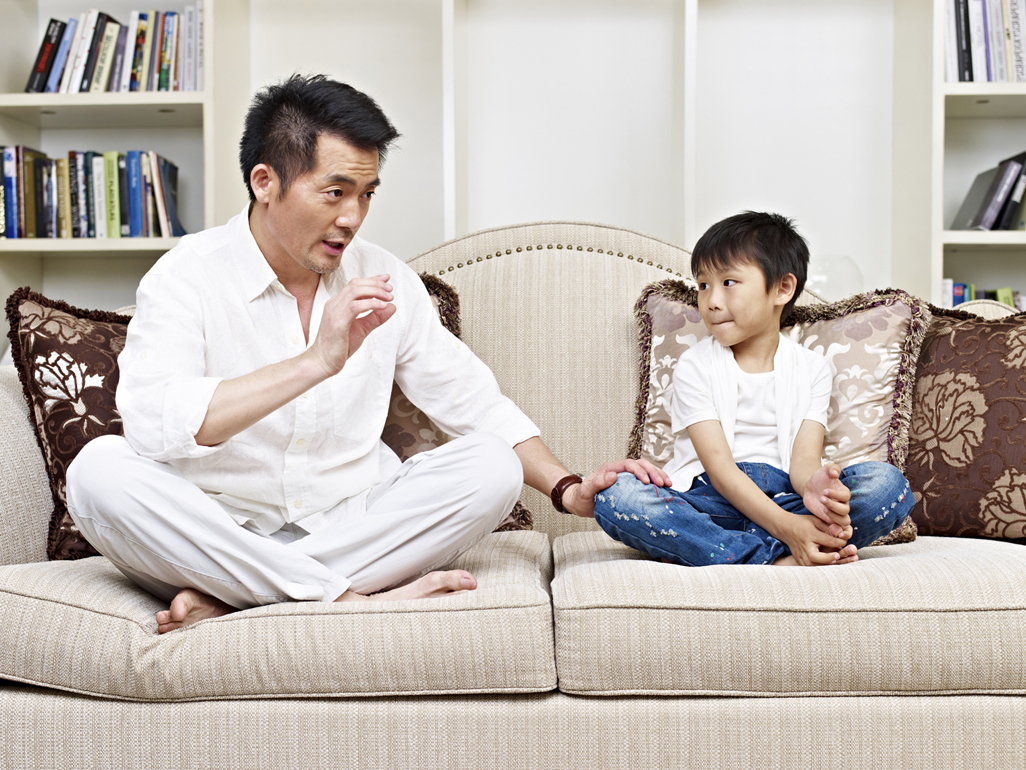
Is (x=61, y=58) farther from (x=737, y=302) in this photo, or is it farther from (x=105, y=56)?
(x=737, y=302)

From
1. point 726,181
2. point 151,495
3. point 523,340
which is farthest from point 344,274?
point 726,181

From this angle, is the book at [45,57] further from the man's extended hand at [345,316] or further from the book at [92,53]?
the man's extended hand at [345,316]

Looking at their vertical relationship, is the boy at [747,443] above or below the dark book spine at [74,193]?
below

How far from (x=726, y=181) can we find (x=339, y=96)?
1.60m

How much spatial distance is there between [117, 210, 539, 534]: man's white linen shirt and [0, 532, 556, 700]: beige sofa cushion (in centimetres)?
25

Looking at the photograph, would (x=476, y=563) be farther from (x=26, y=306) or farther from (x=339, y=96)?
(x=26, y=306)

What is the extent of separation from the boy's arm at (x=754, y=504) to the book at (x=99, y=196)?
6.09 feet

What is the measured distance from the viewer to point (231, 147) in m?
2.50

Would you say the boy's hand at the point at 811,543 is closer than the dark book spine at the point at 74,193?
Yes

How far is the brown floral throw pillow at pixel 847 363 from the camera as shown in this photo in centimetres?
150

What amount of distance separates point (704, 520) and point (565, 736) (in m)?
0.39

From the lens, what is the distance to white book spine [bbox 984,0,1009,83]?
2.36m

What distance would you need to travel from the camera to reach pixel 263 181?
1390 mm

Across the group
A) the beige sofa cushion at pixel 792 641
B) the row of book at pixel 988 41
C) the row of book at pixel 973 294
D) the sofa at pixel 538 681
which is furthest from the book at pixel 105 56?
the row of book at pixel 973 294
